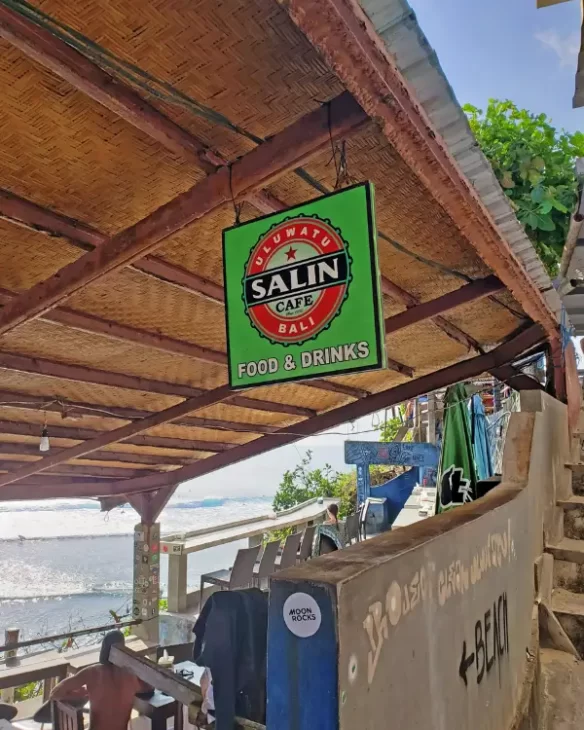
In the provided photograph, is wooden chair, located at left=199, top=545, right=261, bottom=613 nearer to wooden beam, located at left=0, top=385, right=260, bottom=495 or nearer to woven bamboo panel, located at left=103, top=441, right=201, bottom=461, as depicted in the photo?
woven bamboo panel, located at left=103, top=441, right=201, bottom=461

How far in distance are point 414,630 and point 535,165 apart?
650 cm

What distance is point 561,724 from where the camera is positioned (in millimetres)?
2705

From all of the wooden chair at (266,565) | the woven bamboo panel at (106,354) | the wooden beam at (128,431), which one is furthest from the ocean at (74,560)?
the woven bamboo panel at (106,354)

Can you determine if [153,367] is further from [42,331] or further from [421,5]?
[421,5]

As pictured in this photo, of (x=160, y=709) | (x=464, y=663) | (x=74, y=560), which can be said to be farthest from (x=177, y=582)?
(x=74, y=560)

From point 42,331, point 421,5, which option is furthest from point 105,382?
point 421,5

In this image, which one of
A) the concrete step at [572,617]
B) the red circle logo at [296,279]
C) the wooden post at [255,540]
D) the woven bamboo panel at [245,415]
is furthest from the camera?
the wooden post at [255,540]

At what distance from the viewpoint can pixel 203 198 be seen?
232cm

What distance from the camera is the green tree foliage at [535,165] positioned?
641 centimetres

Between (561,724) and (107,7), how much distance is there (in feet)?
11.7

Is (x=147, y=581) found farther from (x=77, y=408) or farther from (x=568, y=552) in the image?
(x=568, y=552)

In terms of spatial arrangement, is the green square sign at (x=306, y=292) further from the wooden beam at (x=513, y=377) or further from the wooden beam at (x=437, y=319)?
the wooden beam at (x=513, y=377)

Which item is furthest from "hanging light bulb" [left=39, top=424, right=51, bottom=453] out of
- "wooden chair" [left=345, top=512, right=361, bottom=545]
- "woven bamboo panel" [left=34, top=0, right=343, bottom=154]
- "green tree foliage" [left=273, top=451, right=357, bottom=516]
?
"green tree foliage" [left=273, top=451, right=357, bottom=516]

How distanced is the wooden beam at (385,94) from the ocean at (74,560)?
11215 mm
